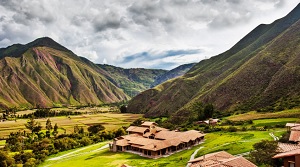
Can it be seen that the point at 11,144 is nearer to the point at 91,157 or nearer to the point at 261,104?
the point at 91,157

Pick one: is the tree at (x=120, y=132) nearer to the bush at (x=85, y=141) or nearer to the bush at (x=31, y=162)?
the bush at (x=85, y=141)

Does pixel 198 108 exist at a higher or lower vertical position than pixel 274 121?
higher

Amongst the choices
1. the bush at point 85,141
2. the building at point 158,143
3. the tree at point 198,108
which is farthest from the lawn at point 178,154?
the tree at point 198,108

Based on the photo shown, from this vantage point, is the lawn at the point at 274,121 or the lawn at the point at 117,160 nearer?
the lawn at the point at 117,160

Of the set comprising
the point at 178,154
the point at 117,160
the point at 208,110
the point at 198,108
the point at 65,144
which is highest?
the point at 198,108

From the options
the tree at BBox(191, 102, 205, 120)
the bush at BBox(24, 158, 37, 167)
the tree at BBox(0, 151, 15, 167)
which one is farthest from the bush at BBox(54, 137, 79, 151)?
the tree at BBox(191, 102, 205, 120)

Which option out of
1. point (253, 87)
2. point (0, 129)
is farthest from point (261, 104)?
point (0, 129)

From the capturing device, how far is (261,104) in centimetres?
11694

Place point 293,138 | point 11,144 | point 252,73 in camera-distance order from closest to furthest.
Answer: point 293,138 < point 11,144 < point 252,73

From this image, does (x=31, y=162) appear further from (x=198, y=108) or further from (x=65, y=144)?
(x=198, y=108)

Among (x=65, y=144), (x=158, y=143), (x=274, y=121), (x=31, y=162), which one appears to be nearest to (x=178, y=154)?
(x=158, y=143)

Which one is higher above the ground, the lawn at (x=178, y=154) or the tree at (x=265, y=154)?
the tree at (x=265, y=154)

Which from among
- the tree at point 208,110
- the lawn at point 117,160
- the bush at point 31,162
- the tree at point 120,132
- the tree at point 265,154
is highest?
the tree at point 208,110

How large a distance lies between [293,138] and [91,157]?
176 feet
